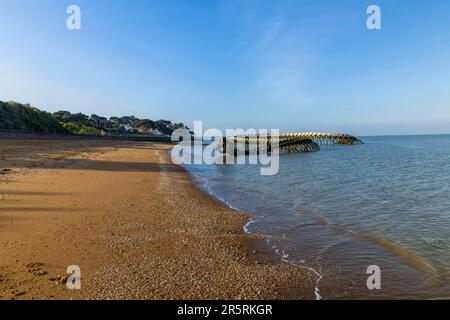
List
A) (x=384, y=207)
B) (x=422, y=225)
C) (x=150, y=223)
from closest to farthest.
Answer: (x=150, y=223) < (x=422, y=225) < (x=384, y=207)

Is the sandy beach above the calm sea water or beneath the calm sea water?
above

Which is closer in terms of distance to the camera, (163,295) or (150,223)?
(163,295)

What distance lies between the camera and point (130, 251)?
7.10m

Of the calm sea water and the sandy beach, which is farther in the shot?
the calm sea water

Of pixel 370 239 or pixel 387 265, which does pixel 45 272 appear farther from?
pixel 370 239

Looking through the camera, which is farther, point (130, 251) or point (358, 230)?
point (358, 230)

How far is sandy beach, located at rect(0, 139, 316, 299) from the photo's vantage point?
212 inches

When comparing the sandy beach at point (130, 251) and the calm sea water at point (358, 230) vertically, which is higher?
the sandy beach at point (130, 251)

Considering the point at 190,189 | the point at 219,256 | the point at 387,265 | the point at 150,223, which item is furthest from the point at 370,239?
the point at 190,189

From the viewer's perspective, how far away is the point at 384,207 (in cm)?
1297

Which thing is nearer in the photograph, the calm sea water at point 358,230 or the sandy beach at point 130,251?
the sandy beach at point 130,251

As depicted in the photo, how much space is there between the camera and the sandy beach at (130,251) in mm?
5375

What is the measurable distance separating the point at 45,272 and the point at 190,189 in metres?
11.3

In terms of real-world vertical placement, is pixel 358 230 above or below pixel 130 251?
below
